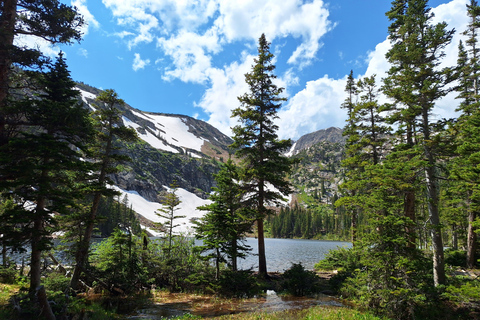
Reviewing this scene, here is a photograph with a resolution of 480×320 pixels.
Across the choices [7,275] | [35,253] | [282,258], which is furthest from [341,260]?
[7,275]

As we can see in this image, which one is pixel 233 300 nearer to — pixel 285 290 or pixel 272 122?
pixel 285 290

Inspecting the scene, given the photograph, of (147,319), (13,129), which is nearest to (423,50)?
(147,319)

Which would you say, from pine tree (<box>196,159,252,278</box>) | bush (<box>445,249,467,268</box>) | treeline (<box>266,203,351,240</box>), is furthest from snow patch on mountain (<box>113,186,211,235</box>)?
bush (<box>445,249,467,268</box>)

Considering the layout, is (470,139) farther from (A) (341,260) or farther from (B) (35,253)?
(B) (35,253)

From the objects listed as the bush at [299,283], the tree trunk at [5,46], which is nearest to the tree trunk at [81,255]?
the tree trunk at [5,46]

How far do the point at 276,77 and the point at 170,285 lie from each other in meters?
18.2

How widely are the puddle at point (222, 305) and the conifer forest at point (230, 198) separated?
24.8 inches

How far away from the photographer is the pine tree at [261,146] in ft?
64.3

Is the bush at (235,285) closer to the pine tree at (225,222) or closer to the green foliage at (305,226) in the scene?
the pine tree at (225,222)

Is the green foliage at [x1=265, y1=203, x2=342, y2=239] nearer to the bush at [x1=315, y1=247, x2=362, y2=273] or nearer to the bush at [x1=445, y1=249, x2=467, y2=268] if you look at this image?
the bush at [x1=315, y1=247, x2=362, y2=273]

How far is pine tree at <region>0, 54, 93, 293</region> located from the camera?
9.20m

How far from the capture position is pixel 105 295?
14.4 m

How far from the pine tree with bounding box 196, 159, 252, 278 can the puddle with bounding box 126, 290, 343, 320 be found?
7.99 feet

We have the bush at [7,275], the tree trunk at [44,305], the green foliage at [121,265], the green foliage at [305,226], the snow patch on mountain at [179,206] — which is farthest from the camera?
the green foliage at [305,226]
